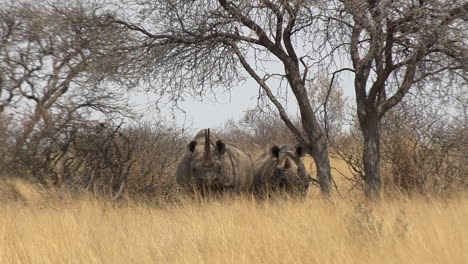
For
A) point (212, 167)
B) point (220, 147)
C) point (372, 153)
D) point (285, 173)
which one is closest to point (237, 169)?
point (220, 147)

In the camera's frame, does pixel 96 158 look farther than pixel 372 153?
Yes

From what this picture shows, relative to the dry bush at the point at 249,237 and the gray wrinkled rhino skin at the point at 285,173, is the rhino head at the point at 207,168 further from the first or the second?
the dry bush at the point at 249,237

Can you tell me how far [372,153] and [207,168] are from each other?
3142 mm

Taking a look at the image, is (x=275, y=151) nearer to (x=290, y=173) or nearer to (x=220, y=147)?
(x=290, y=173)

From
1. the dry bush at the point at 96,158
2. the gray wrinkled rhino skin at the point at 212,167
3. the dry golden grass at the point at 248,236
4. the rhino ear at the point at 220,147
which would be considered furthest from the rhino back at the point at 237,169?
the dry golden grass at the point at 248,236

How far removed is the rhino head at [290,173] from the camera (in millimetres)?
12469

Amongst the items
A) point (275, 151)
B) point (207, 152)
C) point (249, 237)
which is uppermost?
point (275, 151)

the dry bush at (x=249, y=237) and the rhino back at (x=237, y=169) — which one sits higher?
the rhino back at (x=237, y=169)

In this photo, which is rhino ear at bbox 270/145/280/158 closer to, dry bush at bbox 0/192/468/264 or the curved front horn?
the curved front horn

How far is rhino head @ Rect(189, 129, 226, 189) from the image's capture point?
12.0 metres

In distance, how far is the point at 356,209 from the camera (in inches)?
289

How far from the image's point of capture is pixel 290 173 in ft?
41.1

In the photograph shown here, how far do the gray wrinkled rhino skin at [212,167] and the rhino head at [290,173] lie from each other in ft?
2.47

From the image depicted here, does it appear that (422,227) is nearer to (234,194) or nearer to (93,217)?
(93,217)
